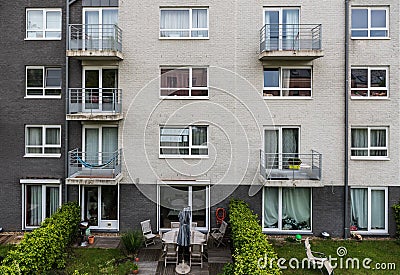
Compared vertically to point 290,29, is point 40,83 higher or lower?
lower

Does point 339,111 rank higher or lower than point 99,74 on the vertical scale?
lower

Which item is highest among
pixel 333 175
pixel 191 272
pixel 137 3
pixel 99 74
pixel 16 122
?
pixel 137 3

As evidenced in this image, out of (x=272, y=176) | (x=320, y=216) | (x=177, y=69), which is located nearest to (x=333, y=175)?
(x=320, y=216)

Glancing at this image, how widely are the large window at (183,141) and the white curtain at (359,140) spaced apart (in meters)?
6.64

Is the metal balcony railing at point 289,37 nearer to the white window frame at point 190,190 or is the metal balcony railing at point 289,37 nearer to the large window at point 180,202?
the white window frame at point 190,190

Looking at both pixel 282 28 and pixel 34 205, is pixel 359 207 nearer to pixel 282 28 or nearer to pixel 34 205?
pixel 282 28

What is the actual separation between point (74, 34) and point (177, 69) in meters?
4.91

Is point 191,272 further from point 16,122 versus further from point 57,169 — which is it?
point 16,122

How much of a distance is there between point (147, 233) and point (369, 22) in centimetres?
1357

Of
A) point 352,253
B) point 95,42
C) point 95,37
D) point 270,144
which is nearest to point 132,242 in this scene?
point 270,144

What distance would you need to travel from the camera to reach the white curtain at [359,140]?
15.8 m

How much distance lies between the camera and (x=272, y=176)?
14820 mm

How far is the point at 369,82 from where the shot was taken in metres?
15.8

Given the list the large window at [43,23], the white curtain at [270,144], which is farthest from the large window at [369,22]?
the large window at [43,23]
